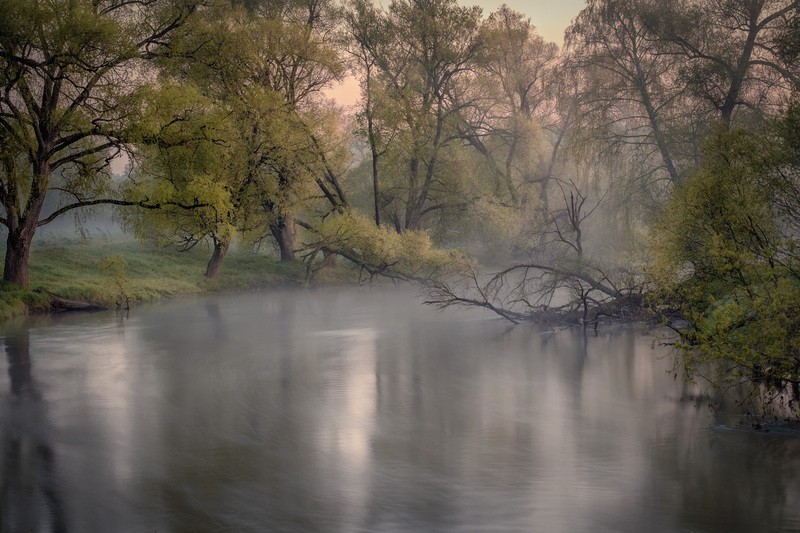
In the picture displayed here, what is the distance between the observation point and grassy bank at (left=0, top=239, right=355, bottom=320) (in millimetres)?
31750

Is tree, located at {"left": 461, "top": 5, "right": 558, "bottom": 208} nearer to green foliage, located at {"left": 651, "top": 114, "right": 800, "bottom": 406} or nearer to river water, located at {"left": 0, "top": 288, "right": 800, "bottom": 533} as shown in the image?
river water, located at {"left": 0, "top": 288, "right": 800, "bottom": 533}

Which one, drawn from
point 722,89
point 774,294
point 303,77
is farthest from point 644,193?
point 774,294

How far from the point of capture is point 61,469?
1166cm

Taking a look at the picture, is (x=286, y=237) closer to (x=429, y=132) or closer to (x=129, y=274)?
(x=129, y=274)

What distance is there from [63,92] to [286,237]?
18.3 m

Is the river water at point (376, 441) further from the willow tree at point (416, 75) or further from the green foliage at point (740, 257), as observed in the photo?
the willow tree at point (416, 75)

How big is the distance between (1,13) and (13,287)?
967 cm

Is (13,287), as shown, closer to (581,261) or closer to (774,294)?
(581,261)

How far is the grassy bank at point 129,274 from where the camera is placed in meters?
31.8

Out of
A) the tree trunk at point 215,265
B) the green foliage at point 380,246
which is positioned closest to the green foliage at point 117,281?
the tree trunk at point 215,265

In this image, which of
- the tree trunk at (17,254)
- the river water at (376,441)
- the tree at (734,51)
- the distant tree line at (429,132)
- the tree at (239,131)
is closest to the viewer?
the river water at (376,441)

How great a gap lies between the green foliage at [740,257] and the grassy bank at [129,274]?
2238 centimetres

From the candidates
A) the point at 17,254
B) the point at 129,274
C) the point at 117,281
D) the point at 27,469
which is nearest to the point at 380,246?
the point at 117,281

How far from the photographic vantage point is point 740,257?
12242 millimetres
